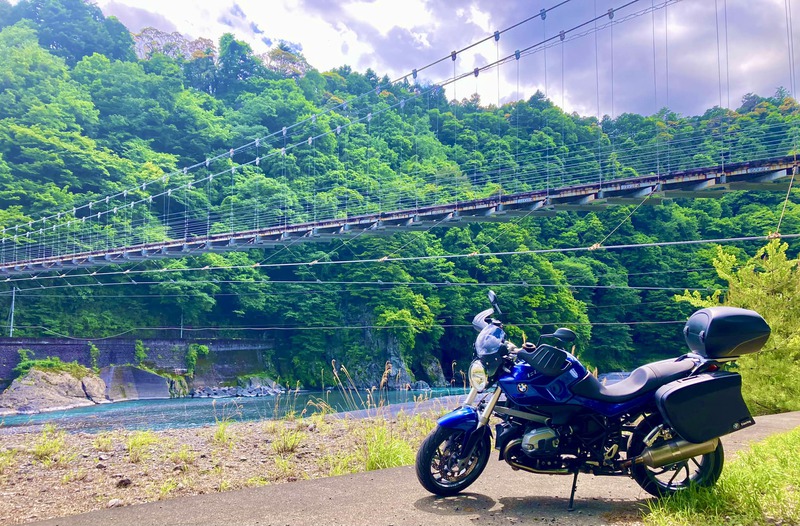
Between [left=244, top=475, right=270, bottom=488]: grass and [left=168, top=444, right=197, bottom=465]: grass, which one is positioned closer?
[left=244, top=475, right=270, bottom=488]: grass

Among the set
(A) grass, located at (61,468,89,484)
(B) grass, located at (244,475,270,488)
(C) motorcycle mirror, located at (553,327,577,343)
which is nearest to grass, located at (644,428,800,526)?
(C) motorcycle mirror, located at (553,327,577,343)

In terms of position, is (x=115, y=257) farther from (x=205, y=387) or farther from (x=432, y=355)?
(x=432, y=355)

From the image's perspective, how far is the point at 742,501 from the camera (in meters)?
2.52

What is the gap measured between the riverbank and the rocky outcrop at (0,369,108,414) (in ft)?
54.8

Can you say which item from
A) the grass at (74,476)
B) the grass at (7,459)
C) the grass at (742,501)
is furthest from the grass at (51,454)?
the grass at (742,501)


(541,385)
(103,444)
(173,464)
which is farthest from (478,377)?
(103,444)

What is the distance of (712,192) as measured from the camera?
1478 cm

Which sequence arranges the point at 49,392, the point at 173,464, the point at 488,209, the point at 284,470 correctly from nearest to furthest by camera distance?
1. the point at 284,470
2. the point at 173,464
3. the point at 488,209
4. the point at 49,392

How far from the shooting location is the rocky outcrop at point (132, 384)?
24.8 metres

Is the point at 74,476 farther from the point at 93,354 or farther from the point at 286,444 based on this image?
the point at 93,354

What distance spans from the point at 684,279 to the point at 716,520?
36.9 metres

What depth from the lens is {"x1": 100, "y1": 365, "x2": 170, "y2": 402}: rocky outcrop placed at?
2480 cm

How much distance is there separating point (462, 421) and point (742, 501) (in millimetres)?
1180

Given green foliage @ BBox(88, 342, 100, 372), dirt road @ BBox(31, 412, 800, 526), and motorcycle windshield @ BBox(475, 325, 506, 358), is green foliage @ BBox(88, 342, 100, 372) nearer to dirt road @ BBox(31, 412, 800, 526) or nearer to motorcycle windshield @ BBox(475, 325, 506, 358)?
dirt road @ BBox(31, 412, 800, 526)
